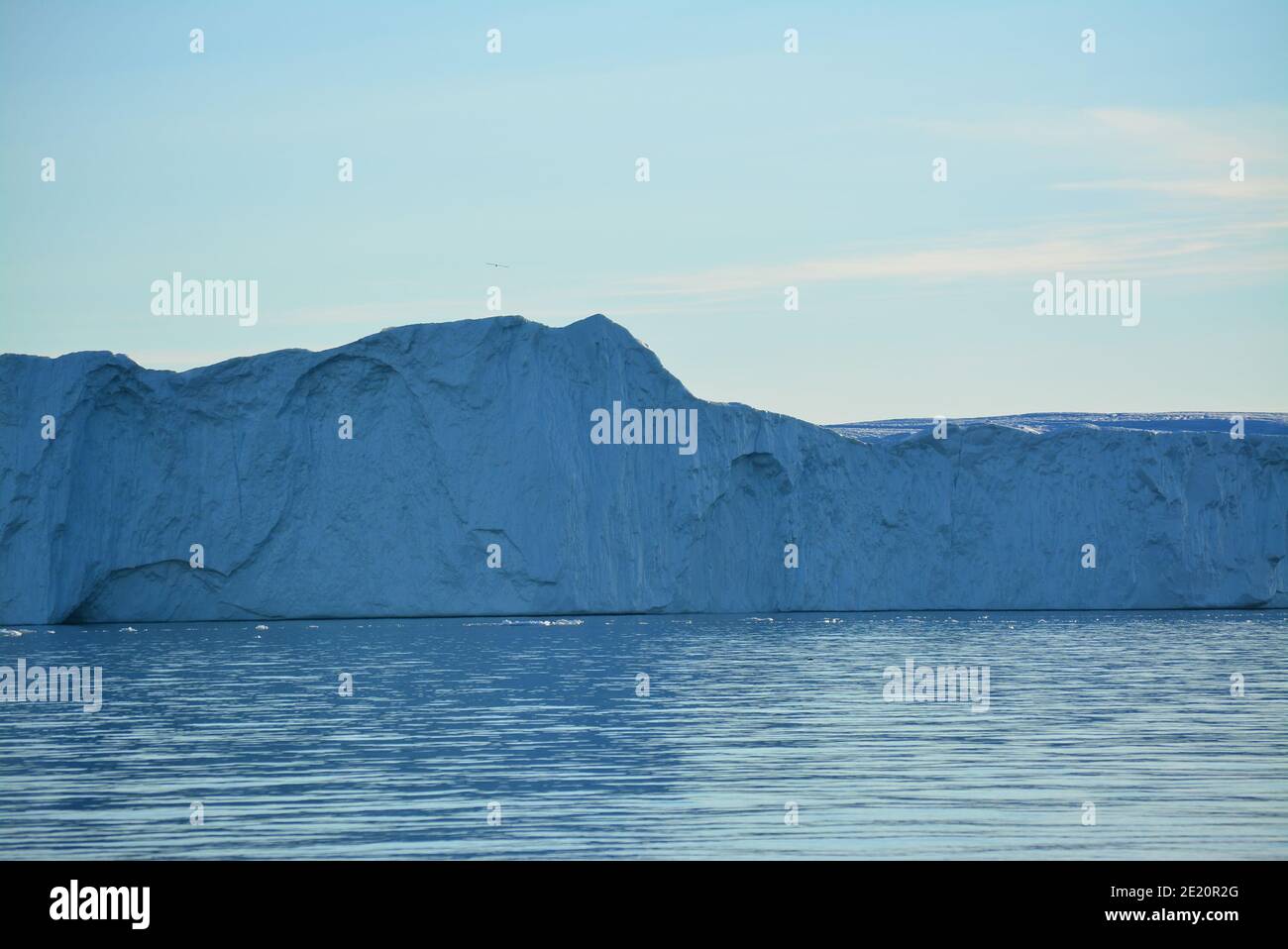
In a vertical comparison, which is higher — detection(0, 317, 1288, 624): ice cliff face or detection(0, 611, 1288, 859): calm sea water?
detection(0, 317, 1288, 624): ice cliff face

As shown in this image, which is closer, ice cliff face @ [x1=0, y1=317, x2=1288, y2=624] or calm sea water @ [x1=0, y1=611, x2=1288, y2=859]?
calm sea water @ [x1=0, y1=611, x2=1288, y2=859]

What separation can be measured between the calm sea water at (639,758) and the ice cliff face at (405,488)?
28.4ft

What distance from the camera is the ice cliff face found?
30.9m

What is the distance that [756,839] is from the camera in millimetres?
8328

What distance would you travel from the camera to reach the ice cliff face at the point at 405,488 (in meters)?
30.9

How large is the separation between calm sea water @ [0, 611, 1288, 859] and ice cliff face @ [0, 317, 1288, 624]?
867 centimetres

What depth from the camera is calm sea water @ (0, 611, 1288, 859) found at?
8.42m

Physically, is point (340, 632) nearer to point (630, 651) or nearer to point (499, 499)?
point (499, 499)

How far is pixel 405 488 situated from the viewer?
3300cm

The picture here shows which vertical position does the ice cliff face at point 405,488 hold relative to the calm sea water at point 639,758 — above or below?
above

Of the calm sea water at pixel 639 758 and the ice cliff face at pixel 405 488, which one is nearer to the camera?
the calm sea water at pixel 639 758

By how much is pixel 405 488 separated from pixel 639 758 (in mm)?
22043
